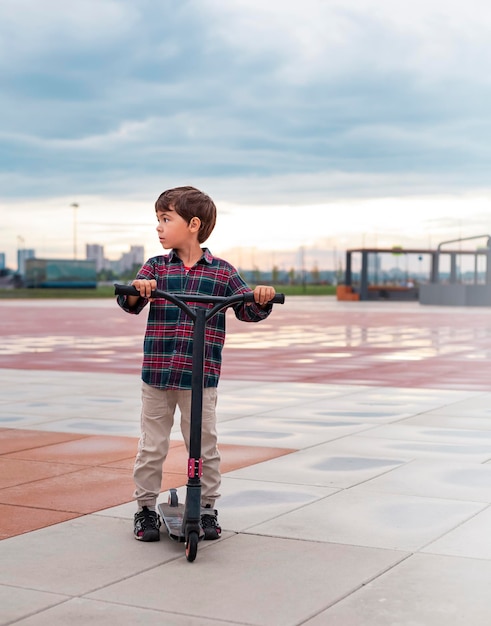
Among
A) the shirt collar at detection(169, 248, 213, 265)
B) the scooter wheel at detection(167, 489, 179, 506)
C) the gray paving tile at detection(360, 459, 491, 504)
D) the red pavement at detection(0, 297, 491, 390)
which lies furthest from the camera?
the red pavement at detection(0, 297, 491, 390)

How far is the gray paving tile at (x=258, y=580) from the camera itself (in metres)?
3.87

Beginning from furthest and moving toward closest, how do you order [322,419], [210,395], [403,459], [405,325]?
[405,325] < [322,419] < [403,459] < [210,395]

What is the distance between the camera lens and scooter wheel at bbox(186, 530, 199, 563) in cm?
449

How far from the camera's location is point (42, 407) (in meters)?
10.0

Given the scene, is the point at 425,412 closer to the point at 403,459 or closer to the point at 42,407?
the point at 403,459

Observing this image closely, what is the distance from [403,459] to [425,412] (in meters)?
2.64

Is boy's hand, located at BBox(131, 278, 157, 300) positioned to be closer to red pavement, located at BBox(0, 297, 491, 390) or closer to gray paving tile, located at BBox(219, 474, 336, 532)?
gray paving tile, located at BBox(219, 474, 336, 532)

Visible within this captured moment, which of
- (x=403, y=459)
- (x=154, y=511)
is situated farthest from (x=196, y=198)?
(x=403, y=459)

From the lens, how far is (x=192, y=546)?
4.48 metres

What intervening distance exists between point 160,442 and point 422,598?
1626 millimetres

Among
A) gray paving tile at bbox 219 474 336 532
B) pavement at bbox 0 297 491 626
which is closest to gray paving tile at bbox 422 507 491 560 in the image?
pavement at bbox 0 297 491 626

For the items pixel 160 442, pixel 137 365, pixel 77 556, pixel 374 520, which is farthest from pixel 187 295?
pixel 137 365

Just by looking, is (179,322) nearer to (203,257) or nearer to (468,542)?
(203,257)

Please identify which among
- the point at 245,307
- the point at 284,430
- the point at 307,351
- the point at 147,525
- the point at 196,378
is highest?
the point at 245,307
